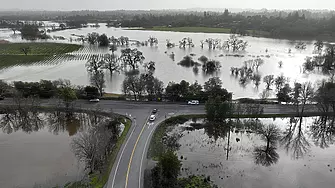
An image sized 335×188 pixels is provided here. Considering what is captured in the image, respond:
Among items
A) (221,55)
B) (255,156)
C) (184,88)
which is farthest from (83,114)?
(221,55)

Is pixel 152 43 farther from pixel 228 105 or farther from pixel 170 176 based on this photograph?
pixel 170 176

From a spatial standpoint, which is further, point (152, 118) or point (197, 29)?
point (197, 29)

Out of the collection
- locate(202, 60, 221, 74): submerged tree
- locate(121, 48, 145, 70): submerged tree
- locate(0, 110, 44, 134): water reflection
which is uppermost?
locate(121, 48, 145, 70): submerged tree

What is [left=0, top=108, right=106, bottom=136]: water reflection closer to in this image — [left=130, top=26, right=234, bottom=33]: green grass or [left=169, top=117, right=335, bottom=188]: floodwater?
[left=169, top=117, right=335, bottom=188]: floodwater

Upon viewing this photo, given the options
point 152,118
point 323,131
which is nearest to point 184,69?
point 152,118

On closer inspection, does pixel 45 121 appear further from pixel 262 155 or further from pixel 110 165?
pixel 262 155

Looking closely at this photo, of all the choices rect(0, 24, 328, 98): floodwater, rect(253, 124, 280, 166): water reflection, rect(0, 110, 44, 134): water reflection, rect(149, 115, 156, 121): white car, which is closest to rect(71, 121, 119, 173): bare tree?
rect(149, 115, 156, 121): white car

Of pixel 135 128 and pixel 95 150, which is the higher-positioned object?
pixel 95 150
